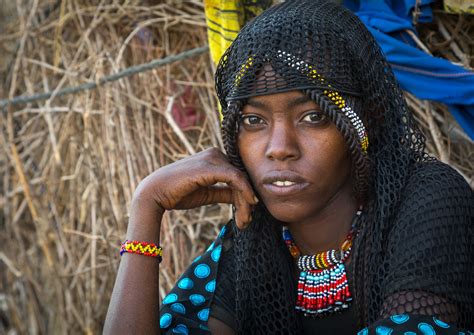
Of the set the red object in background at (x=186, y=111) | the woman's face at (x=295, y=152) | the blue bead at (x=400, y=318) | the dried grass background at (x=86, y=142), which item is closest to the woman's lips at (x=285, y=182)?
the woman's face at (x=295, y=152)

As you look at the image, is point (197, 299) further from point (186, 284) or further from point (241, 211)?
point (241, 211)

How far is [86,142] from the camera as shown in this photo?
4031 millimetres

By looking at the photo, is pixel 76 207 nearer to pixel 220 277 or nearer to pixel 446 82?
pixel 220 277

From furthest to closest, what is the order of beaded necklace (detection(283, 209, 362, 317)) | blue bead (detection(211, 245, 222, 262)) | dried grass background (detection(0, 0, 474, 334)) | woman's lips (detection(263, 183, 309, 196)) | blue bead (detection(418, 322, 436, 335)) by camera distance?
dried grass background (detection(0, 0, 474, 334)) → blue bead (detection(211, 245, 222, 262)) → beaded necklace (detection(283, 209, 362, 317)) → woman's lips (detection(263, 183, 309, 196)) → blue bead (detection(418, 322, 436, 335))

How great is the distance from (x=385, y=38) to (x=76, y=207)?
2283 mm

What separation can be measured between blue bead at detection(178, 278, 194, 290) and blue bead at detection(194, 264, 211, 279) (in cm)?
3

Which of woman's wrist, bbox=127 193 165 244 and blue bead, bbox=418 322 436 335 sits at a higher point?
woman's wrist, bbox=127 193 165 244

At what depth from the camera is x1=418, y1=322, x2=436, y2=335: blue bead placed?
178 cm

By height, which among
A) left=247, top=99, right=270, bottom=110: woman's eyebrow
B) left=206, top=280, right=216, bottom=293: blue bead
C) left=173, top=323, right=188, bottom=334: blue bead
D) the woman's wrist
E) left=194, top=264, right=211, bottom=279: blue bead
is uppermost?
left=247, top=99, right=270, bottom=110: woman's eyebrow

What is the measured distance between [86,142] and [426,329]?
2682 mm

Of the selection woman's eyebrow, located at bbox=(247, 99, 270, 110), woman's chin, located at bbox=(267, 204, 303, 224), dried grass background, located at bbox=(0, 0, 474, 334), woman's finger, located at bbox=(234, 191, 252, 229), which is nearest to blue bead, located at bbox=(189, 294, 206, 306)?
woman's finger, located at bbox=(234, 191, 252, 229)

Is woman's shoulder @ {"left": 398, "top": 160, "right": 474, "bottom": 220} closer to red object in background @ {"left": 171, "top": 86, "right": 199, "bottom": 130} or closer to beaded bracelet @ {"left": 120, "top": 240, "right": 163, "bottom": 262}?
beaded bracelet @ {"left": 120, "top": 240, "right": 163, "bottom": 262}

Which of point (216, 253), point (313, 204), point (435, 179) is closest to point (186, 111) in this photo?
point (216, 253)

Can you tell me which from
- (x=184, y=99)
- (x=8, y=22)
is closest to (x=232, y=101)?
(x=184, y=99)
